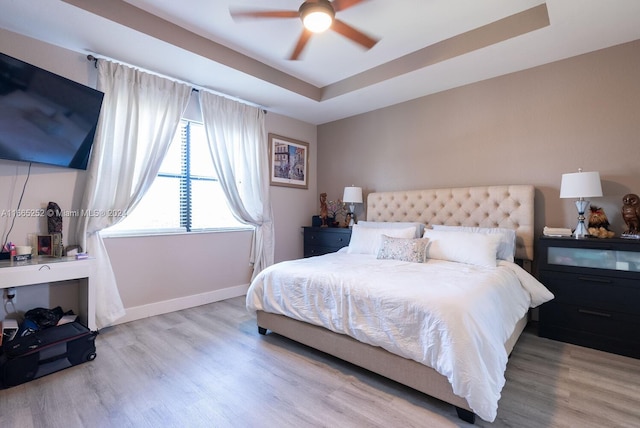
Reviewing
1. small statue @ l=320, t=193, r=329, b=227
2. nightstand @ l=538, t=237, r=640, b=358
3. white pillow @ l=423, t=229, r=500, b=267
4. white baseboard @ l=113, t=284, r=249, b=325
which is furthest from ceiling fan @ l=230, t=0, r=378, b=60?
white baseboard @ l=113, t=284, r=249, b=325

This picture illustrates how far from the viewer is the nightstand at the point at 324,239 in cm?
420

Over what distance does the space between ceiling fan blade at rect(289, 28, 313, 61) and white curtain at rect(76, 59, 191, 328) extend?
162 cm

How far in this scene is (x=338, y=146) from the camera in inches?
190

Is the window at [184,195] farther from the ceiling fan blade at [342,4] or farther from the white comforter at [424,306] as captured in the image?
the ceiling fan blade at [342,4]

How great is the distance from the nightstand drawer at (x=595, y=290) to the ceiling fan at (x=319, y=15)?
8.71 feet

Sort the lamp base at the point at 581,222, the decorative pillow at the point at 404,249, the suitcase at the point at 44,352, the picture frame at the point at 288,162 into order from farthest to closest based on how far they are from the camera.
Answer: the picture frame at the point at 288,162, the decorative pillow at the point at 404,249, the lamp base at the point at 581,222, the suitcase at the point at 44,352

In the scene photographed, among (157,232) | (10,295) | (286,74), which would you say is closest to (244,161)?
(286,74)

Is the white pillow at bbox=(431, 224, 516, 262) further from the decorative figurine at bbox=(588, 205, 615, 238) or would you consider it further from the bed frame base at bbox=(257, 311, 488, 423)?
the bed frame base at bbox=(257, 311, 488, 423)

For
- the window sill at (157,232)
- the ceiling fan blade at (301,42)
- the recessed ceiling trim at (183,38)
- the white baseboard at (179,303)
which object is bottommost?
the white baseboard at (179,303)

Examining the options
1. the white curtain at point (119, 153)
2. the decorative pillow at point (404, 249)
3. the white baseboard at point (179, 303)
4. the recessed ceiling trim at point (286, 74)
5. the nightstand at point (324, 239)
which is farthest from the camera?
the nightstand at point (324, 239)

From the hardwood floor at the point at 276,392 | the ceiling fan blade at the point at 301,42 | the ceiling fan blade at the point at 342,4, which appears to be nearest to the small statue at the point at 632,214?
the hardwood floor at the point at 276,392

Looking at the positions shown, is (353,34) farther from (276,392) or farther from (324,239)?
(324,239)

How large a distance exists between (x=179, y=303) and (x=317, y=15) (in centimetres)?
329

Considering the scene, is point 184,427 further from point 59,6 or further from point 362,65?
point 362,65
